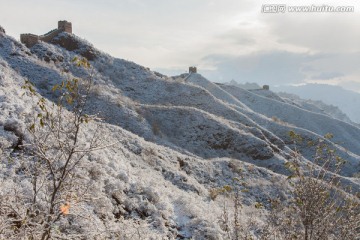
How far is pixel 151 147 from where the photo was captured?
Result: 21.7 meters

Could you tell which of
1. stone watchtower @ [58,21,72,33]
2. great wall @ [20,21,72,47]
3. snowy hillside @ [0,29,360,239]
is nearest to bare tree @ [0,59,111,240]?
snowy hillside @ [0,29,360,239]

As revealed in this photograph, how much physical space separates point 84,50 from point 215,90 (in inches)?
1114

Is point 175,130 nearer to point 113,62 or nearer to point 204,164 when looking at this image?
point 204,164

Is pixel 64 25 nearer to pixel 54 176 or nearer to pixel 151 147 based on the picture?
pixel 151 147

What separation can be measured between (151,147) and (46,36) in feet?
95.5

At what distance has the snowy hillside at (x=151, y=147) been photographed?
11664 mm

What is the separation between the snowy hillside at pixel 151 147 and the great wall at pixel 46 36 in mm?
1128

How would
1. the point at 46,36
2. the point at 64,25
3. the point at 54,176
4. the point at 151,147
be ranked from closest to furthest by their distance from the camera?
the point at 54,176, the point at 151,147, the point at 46,36, the point at 64,25

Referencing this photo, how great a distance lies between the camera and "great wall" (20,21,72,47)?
1499 inches

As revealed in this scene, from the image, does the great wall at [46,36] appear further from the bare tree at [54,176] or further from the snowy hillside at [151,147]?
the bare tree at [54,176]

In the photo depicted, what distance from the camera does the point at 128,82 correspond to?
143 feet

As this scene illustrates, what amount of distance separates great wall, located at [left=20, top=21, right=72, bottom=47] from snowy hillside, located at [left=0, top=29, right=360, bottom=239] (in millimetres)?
1128

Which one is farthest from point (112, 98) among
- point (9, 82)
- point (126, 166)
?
point (126, 166)

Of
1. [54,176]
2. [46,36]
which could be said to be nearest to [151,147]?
[54,176]
